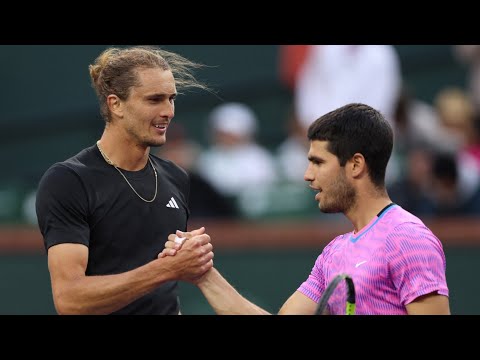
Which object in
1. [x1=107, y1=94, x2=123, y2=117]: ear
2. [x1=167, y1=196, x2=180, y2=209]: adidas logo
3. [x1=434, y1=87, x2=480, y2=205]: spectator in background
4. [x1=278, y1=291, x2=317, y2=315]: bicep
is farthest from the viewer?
[x1=434, y1=87, x2=480, y2=205]: spectator in background

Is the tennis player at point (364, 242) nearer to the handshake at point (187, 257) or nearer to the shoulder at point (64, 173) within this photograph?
the handshake at point (187, 257)

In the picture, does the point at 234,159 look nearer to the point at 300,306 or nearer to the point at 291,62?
the point at 291,62

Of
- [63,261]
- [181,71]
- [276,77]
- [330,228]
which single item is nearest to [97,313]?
[63,261]

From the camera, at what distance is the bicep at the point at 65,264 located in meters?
5.07

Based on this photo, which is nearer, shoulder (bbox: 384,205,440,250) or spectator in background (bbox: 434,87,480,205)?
shoulder (bbox: 384,205,440,250)

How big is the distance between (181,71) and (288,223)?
4.42 m

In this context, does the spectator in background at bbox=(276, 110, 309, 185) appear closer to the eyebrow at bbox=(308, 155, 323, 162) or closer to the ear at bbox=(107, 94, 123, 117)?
the ear at bbox=(107, 94, 123, 117)

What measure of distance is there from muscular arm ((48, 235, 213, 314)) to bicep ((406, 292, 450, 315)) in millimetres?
1177

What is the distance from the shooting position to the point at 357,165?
4754 mm

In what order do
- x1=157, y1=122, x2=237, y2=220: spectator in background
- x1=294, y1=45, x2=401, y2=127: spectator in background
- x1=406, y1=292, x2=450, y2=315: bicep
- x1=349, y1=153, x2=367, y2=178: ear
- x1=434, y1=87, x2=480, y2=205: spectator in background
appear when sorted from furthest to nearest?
x1=294, y1=45, x2=401, y2=127: spectator in background < x1=157, y1=122, x2=237, y2=220: spectator in background < x1=434, y1=87, x2=480, y2=205: spectator in background < x1=349, y1=153, x2=367, y2=178: ear < x1=406, y1=292, x2=450, y2=315: bicep

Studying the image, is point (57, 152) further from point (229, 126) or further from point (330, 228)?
point (330, 228)

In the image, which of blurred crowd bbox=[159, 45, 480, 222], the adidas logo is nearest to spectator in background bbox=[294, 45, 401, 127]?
blurred crowd bbox=[159, 45, 480, 222]

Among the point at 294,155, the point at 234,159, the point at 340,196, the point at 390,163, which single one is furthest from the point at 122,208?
the point at 234,159

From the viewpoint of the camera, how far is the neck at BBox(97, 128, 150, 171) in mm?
5586
